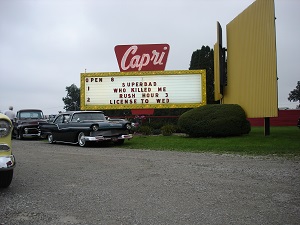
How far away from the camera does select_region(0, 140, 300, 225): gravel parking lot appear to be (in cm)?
385

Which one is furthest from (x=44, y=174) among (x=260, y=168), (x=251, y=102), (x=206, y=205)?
(x=251, y=102)

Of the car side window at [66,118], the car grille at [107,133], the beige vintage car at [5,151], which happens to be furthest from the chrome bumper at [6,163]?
the car side window at [66,118]

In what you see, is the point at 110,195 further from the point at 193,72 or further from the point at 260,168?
the point at 193,72

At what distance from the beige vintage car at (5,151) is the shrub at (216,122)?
10.9m

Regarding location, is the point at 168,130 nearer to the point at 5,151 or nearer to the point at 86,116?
the point at 86,116

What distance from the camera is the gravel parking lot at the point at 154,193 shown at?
385cm

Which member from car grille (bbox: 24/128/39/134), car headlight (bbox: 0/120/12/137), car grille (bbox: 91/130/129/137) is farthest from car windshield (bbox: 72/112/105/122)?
car headlight (bbox: 0/120/12/137)

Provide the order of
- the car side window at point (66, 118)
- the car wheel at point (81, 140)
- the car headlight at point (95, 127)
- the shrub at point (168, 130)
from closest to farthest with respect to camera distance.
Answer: the car headlight at point (95, 127)
the car wheel at point (81, 140)
the car side window at point (66, 118)
the shrub at point (168, 130)

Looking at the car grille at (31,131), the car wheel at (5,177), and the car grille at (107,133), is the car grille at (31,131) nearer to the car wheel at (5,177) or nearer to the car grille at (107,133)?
the car grille at (107,133)

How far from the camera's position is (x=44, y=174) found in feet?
21.8

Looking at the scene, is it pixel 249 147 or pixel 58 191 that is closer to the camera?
pixel 58 191

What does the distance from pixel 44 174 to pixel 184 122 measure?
31.8 ft

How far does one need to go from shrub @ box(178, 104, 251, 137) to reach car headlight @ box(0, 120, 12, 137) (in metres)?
11.0

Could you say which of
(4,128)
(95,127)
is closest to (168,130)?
(95,127)
